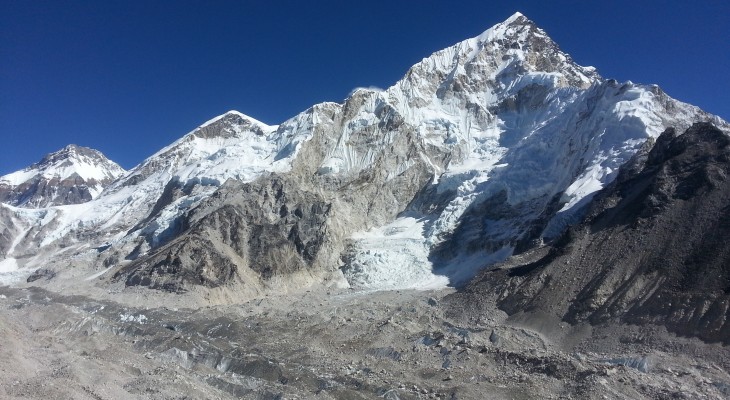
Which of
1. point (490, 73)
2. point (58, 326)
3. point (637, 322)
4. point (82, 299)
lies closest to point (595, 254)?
point (637, 322)

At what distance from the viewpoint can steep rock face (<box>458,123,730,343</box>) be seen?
162 ft

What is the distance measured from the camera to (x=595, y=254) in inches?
2432

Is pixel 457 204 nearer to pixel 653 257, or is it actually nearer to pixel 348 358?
pixel 653 257

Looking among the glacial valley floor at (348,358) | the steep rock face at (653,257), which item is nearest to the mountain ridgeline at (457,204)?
the steep rock face at (653,257)

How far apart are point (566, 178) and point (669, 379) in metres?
60.6

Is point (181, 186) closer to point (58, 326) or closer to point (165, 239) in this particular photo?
point (165, 239)

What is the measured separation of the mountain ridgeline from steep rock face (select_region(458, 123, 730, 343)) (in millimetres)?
190

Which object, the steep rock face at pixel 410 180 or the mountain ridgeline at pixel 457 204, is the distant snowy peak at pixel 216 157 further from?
the mountain ridgeline at pixel 457 204

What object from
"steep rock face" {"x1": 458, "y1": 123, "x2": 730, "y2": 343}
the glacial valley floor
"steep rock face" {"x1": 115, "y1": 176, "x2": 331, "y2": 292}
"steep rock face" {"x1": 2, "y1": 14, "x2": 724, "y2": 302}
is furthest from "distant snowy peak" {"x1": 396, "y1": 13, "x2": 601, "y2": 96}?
the glacial valley floor

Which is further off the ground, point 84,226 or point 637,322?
point 84,226

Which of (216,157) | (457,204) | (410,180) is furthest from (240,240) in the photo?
(216,157)

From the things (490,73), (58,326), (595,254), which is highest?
(490,73)

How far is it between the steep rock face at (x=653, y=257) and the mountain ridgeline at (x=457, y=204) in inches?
7.5

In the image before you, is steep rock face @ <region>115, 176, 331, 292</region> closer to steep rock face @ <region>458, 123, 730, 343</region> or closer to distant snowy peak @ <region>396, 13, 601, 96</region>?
steep rock face @ <region>458, 123, 730, 343</region>
